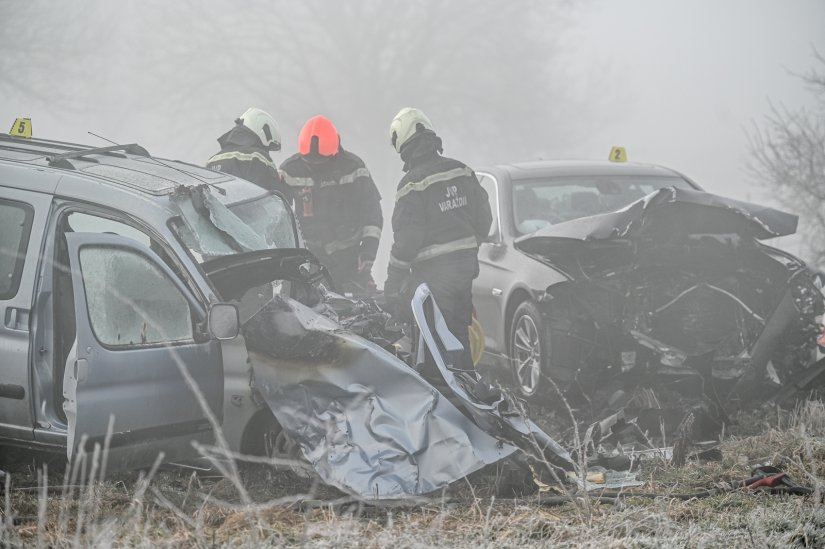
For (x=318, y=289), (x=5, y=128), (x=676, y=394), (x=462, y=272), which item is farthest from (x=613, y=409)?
(x=5, y=128)

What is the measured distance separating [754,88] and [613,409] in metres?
48.6

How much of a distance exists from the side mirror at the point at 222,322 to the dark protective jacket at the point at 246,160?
11.0 ft

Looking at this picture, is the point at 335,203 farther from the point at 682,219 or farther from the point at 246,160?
the point at 682,219

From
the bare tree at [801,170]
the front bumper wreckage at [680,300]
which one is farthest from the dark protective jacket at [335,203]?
the bare tree at [801,170]

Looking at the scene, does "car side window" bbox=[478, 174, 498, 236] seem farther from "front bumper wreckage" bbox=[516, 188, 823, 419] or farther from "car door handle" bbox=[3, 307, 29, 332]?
"car door handle" bbox=[3, 307, 29, 332]

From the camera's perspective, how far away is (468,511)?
463 cm

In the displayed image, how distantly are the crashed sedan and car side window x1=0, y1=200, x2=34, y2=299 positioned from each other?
3.47m

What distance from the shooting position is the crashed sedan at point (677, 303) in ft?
22.3

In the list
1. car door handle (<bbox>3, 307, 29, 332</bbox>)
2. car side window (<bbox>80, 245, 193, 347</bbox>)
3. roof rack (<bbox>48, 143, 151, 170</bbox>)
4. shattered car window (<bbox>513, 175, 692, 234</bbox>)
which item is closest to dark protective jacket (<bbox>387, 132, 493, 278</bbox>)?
shattered car window (<bbox>513, 175, 692, 234</bbox>)

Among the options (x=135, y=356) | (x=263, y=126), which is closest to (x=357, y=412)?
(x=135, y=356)

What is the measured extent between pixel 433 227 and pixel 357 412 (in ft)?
8.73

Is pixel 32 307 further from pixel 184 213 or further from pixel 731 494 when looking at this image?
pixel 731 494

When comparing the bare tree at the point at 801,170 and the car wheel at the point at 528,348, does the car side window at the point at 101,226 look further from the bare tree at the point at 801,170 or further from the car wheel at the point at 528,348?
the bare tree at the point at 801,170

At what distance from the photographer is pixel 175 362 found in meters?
5.11
